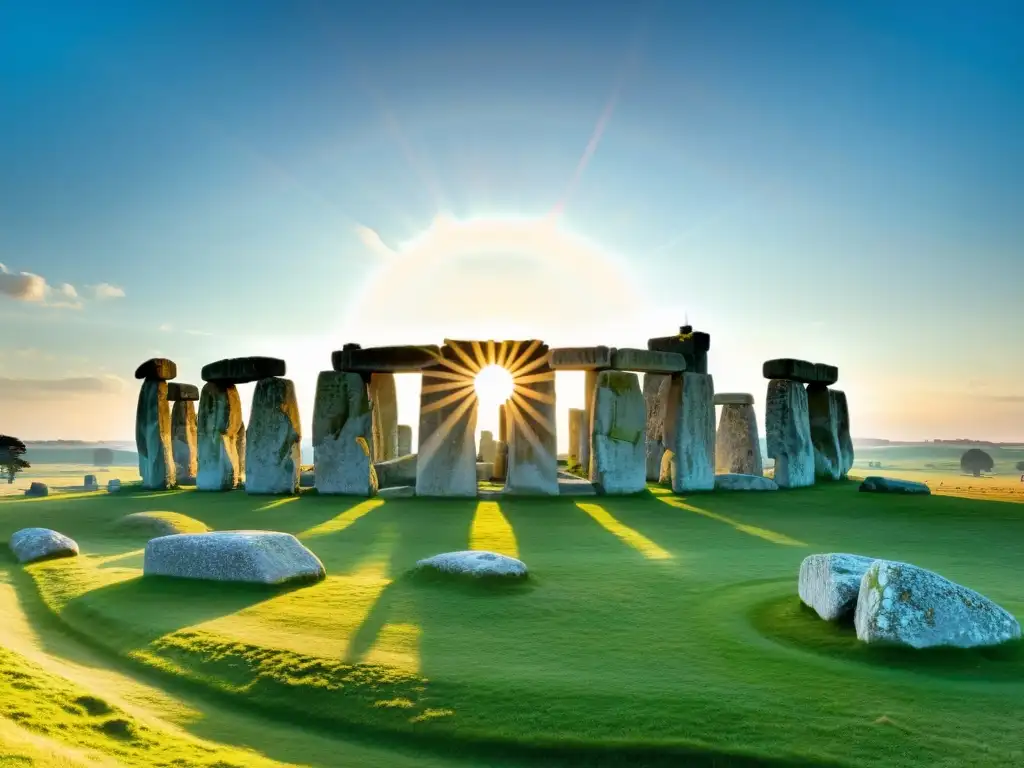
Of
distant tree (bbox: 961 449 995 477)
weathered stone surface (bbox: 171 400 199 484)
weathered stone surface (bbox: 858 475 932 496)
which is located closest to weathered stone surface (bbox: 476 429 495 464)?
weathered stone surface (bbox: 171 400 199 484)

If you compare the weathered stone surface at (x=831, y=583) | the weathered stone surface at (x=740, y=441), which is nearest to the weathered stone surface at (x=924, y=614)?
the weathered stone surface at (x=831, y=583)

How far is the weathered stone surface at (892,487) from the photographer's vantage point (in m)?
17.5

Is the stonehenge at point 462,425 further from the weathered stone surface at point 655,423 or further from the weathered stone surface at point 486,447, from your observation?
the weathered stone surface at point 486,447

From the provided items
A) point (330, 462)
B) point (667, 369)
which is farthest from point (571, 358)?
point (330, 462)

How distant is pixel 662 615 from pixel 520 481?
36.5 ft

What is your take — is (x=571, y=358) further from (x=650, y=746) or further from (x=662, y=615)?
(x=650, y=746)

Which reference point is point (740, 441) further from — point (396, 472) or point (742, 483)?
point (396, 472)

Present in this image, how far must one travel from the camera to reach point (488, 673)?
518cm

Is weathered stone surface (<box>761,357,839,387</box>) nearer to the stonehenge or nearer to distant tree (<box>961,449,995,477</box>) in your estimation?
the stonehenge

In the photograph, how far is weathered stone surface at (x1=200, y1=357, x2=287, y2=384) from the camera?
63.0 ft

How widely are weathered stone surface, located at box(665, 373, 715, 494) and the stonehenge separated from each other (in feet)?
0.10

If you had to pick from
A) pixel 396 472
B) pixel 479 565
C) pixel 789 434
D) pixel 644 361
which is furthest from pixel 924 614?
pixel 396 472

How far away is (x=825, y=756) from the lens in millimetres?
4105

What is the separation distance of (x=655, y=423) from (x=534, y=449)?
826 cm
